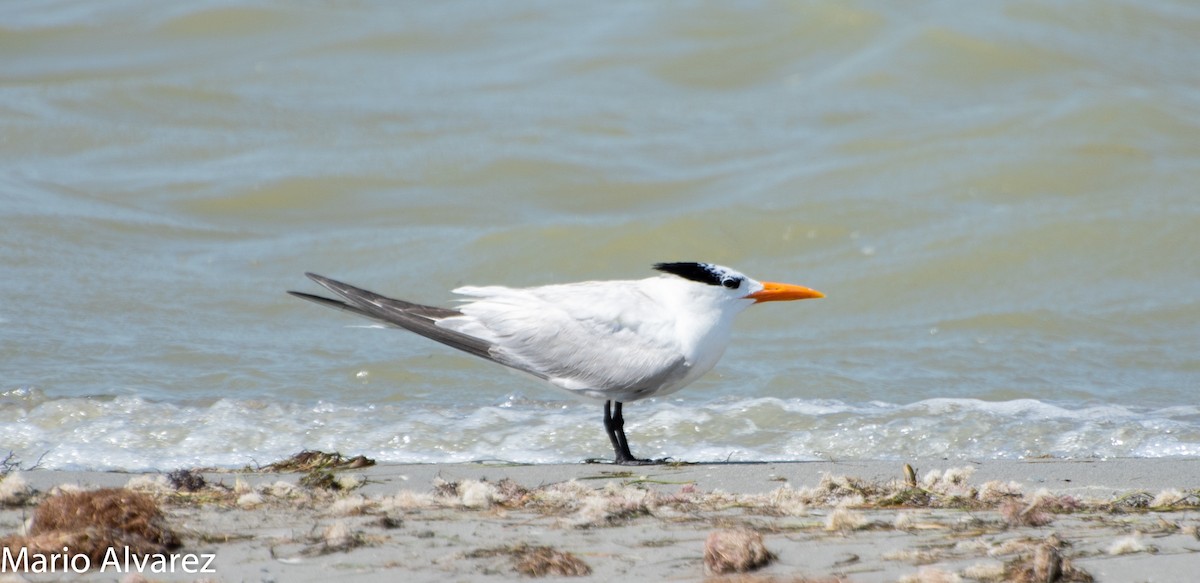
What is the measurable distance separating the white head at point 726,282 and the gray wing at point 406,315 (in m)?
0.65

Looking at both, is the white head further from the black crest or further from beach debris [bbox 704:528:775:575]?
beach debris [bbox 704:528:775:575]

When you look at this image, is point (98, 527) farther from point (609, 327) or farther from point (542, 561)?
point (609, 327)

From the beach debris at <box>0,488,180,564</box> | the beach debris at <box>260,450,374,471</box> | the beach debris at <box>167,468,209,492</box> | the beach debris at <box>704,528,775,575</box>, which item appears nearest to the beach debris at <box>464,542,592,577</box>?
the beach debris at <box>704,528,775,575</box>

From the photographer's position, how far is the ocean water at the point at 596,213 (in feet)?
19.2

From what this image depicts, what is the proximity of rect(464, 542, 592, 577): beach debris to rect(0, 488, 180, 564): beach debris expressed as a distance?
0.75 meters

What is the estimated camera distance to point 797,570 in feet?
9.78

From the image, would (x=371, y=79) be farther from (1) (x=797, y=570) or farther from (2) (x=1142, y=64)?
(1) (x=797, y=570)

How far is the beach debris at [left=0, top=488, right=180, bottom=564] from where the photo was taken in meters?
2.99

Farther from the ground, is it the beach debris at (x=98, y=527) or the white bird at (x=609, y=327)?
the white bird at (x=609, y=327)

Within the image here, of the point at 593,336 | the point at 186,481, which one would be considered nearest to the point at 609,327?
the point at 593,336

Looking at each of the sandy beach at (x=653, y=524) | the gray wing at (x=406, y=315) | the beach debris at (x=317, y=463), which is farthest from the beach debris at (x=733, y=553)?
the gray wing at (x=406, y=315)

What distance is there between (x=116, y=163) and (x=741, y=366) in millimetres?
6484

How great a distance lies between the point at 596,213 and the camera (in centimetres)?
1039

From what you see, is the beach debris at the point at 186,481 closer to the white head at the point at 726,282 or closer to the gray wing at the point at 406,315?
the gray wing at the point at 406,315
